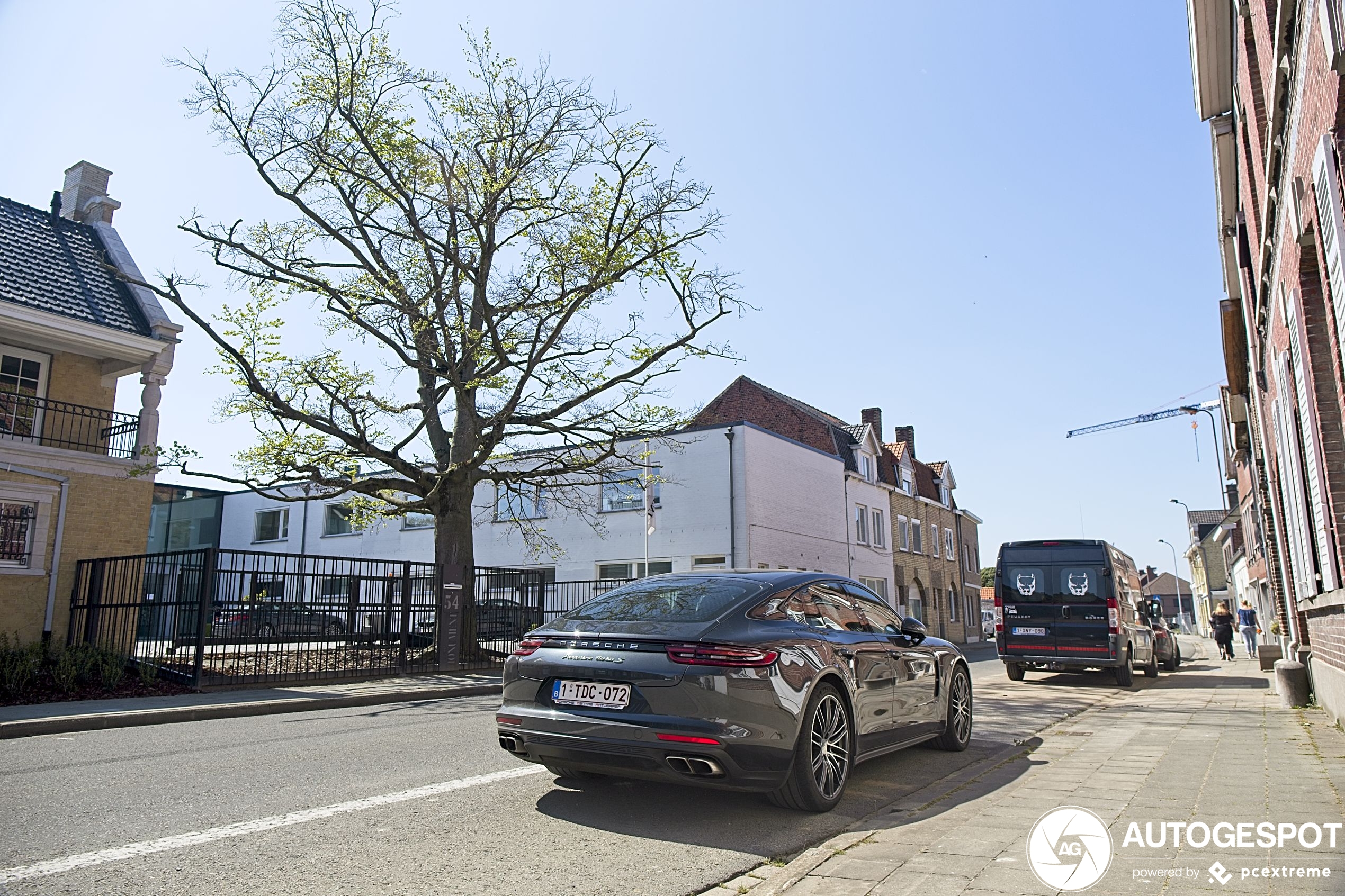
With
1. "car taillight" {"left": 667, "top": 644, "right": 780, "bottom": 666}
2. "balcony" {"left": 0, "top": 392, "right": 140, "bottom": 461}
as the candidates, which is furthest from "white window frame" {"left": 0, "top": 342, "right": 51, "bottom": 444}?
A: "car taillight" {"left": 667, "top": 644, "right": 780, "bottom": 666}

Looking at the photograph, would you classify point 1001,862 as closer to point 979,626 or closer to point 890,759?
point 890,759

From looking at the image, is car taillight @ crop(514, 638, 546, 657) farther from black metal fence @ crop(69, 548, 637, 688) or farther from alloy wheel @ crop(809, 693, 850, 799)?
black metal fence @ crop(69, 548, 637, 688)

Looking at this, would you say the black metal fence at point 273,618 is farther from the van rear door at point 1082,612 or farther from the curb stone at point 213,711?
the van rear door at point 1082,612

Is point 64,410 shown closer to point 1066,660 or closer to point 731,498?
point 731,498

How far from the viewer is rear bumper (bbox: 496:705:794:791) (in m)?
4.50

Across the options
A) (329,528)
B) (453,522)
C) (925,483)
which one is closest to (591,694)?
(453,522)

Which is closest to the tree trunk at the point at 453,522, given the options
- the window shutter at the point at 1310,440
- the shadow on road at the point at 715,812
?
the shadow on road at the point at 715,812

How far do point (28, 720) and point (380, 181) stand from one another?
13.5m

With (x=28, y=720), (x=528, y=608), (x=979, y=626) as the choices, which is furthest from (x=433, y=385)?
(x=979, y=626)

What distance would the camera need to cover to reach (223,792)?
541 cm

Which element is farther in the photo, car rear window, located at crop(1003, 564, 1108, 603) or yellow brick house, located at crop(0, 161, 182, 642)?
car rear window, located at crop(1003, 564, 1108, 603)

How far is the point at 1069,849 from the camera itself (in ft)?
13.3

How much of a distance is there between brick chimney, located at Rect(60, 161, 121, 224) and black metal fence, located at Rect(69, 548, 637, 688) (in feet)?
31.7

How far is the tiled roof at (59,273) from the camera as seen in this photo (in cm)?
1627
